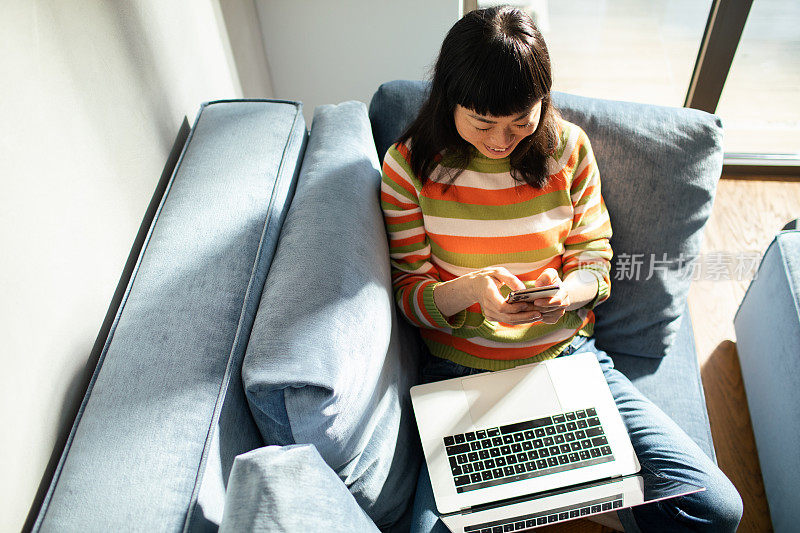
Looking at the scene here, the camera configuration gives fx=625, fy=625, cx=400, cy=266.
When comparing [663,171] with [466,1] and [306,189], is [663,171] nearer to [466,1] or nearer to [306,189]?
[306,189]

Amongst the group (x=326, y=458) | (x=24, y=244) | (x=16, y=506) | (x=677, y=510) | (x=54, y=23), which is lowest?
(x=677, y=510)

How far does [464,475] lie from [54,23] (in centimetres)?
99

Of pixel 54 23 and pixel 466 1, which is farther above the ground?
pixel 54 23

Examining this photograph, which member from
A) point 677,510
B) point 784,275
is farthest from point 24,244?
point 784,275

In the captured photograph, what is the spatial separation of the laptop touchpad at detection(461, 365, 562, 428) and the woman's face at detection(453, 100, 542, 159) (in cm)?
44

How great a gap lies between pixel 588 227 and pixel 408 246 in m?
0.36

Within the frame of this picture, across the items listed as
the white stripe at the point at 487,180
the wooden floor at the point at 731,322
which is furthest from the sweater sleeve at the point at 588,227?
the wooden floor at the point at 731,322

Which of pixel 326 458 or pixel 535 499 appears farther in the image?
pixel 535 499

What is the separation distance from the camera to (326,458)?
3.23 ft

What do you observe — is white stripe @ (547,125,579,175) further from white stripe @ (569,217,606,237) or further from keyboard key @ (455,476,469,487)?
keyboard key @ (455,476,469,487)


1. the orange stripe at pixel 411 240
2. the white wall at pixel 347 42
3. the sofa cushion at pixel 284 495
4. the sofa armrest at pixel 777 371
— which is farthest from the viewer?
the white wall at pixel 347 42

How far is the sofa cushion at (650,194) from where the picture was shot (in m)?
1.28

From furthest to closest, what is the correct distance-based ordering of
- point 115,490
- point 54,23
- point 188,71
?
point 188,71 < point 54,23 < point 115,490

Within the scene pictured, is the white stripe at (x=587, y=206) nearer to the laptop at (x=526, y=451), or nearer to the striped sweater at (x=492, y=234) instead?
the striped sweater at (x=492, y=234)
